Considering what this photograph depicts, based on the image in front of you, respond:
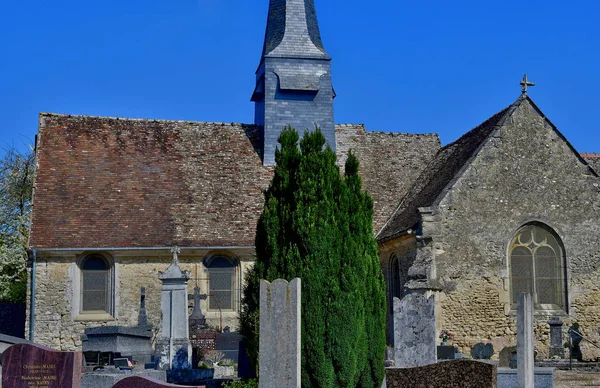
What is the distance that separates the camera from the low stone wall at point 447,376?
13.3 m

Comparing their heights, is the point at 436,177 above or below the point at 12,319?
above

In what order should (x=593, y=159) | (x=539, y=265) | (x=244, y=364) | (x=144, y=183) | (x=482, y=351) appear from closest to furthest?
(x=244, y=364)
(x=482, y=351)
(x=539, y=265)
(x=144, y=183)
(x=593, y=159)

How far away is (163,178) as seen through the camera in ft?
86.4

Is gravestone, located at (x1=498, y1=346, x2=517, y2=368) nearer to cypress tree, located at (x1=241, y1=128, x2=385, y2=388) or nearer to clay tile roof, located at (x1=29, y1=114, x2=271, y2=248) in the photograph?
cypress tree, located at (x1=241, y1=128, x2=385, y2=388)

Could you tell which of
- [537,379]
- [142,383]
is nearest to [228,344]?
[537,379]

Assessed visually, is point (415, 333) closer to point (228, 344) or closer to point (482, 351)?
point (482, 351)

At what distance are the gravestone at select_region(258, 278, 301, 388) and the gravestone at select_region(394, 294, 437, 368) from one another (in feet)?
20.2

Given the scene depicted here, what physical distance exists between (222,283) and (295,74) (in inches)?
301

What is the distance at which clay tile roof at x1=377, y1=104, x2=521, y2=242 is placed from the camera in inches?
919

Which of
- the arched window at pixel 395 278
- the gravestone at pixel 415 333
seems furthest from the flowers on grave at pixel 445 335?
the gravestone at pixel 415 333

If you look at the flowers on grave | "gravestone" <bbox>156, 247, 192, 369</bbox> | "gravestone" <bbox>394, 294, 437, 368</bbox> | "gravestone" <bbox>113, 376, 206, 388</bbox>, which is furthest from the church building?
"gravestone" <bbox>113, 376, 206, 388</bbox>

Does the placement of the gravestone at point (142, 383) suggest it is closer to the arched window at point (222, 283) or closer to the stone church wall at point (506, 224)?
the stone church wall at point (506, 224)

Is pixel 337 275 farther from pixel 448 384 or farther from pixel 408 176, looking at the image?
pixel 408 176

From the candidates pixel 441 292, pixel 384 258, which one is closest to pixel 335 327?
pixel 441 292
